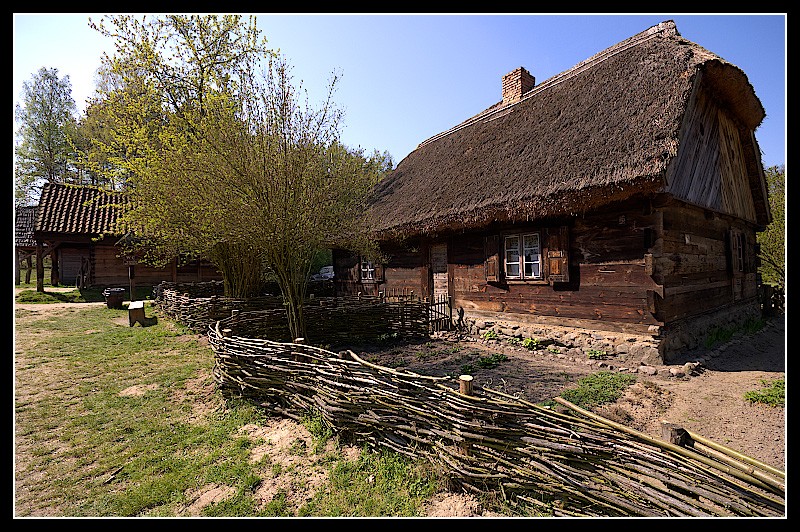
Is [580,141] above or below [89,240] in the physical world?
above

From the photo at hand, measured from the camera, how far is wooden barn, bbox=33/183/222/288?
1639cm

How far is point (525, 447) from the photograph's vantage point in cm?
269

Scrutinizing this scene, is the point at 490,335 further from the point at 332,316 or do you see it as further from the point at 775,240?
the point at 775,240

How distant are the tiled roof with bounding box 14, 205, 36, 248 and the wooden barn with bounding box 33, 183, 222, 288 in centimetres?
315

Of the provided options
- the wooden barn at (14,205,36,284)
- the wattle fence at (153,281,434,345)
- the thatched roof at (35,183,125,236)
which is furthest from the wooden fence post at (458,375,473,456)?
the wooden barn at (14,205,36,284)

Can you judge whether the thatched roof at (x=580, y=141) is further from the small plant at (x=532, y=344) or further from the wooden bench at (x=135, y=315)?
the wooden bench at (x=135, y=315)

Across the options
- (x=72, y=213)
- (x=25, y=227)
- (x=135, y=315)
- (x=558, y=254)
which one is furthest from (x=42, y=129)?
(x=558, y=254)

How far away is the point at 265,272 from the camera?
11266mm

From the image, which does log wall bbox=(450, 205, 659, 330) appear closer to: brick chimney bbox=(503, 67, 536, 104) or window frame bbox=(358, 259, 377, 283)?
window frame bbox=(358, 259, 377, 283)

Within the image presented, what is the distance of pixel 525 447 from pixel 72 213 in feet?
70.1

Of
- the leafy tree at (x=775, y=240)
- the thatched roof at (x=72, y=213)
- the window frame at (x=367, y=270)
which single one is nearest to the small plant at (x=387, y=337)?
the window frame at (x=367, y=270)

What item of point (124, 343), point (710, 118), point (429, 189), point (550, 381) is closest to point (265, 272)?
point (124, 343)
